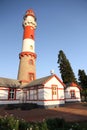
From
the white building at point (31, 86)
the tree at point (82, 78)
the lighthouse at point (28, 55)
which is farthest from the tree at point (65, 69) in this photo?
the lighthouse at point (28, 55)

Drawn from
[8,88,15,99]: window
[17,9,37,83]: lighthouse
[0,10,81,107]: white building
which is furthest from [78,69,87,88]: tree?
[8,88,15,99]: window

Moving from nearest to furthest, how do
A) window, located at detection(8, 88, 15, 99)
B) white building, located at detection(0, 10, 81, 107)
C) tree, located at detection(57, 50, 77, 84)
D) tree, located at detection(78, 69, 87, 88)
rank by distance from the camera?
white building, located at detection(0, 10, 81, 107) → window, located at detection(8, 88, 15, 99) → tree, located at detection(57, 50, 77, 84) → tree, located at detection(78, 69, 87, 88)

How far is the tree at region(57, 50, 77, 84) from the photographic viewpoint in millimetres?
41750

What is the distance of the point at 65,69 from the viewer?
43.1m

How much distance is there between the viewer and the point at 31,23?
35.3 m

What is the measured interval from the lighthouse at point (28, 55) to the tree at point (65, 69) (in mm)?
13062

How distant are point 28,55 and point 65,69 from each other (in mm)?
15649

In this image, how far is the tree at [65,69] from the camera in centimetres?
4175

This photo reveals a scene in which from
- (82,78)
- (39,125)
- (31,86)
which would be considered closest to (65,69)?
(82,78)

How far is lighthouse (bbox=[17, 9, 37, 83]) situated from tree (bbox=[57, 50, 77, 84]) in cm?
1306

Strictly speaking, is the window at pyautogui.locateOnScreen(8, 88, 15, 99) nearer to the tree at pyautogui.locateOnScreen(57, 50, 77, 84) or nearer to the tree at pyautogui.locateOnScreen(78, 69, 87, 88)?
the tree at pyautogui.locateOnScreen(57, 50, 77, 84)

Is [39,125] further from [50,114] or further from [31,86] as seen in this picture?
[31,86]

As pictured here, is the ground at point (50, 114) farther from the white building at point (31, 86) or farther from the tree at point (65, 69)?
the tree at point (65, 69)

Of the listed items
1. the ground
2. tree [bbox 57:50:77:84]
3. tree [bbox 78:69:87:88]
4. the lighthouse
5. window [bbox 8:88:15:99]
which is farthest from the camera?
tree [bbox 78:69:87:88]
